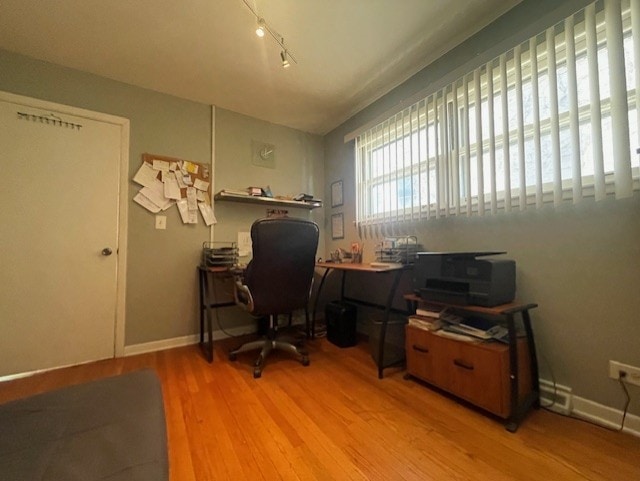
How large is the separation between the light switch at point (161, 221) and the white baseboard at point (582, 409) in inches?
122

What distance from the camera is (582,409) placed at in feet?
4.65

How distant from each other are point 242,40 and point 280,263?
1651 mm

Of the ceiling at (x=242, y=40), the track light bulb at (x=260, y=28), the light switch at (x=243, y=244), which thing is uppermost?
the ceiling at (x=242, y=40)

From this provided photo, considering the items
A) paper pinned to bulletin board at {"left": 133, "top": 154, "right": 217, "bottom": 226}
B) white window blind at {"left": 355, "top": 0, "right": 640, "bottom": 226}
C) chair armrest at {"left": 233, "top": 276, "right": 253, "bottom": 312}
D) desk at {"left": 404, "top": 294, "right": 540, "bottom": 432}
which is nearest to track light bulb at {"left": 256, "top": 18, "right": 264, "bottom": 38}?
white window blind at {"left": 355, "top": 0, "right": 640, "bottom": 226}

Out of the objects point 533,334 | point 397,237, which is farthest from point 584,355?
point 397,237

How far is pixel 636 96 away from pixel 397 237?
155cm

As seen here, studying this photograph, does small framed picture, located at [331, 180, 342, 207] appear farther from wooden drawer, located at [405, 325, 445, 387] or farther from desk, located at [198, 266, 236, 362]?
wooden drawer, located at [405, 325, 445, 387]

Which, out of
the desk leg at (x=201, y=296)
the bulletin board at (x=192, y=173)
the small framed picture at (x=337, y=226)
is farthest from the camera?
the small framed picture at (x=337, y=226)

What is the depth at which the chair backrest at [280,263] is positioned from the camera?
1.85 metres

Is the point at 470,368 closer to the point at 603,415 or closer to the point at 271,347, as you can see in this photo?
the point at 603,415

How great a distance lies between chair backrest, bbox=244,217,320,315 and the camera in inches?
72.8

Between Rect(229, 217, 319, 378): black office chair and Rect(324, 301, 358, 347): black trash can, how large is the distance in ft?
1.69

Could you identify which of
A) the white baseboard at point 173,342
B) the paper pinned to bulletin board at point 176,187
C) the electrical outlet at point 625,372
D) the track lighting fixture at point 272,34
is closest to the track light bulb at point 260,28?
the track lighting fixture at point 272,34

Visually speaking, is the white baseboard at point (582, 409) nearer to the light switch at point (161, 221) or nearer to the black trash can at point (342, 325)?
the black trash can at point (342, 325)
